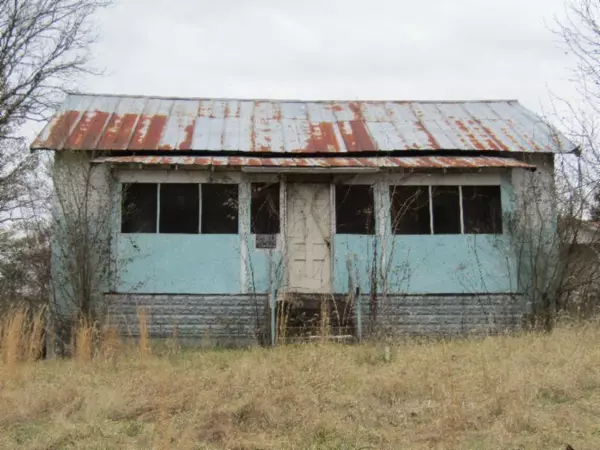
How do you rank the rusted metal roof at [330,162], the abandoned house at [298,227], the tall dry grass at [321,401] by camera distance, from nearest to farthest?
the tall dry grass at [321,401] < the rusted metal roof at [330,162] < the abandoned house at [298,227]

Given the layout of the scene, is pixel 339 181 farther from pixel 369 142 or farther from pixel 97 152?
pixel 97 152

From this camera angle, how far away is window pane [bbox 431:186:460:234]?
38.9 feet

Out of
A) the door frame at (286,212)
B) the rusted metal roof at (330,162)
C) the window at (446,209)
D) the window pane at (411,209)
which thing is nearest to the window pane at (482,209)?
the window at (446,209)

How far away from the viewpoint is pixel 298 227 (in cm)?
1175

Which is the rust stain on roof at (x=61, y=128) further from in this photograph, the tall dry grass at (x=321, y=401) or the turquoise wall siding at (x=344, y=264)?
the tall dry grass at (x=321, y=401)

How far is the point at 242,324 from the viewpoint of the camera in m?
11.3

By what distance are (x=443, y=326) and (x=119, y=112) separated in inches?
305

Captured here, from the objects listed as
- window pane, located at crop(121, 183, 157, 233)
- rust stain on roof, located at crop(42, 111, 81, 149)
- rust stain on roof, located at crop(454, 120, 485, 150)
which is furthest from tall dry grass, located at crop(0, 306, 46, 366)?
rust stain on roof, located at crop(454, 120, 485, 150)

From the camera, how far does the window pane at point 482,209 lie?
1191cm

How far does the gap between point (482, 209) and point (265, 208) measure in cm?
412

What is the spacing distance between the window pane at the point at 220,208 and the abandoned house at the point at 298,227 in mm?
20

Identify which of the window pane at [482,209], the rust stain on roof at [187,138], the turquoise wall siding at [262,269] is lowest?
the turquoise wall siding at [262,269]

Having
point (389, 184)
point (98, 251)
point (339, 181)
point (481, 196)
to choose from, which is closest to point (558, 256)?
point (481, 196)

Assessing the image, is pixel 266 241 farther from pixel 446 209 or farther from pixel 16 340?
pixel 16 340
